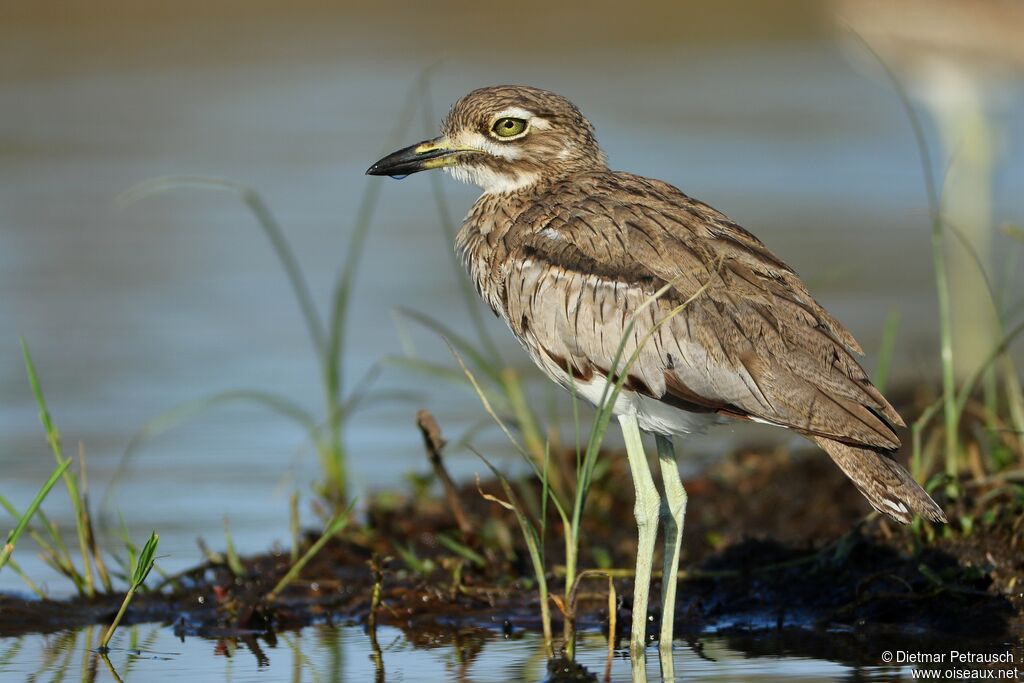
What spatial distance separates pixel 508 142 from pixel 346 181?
31.2 feet

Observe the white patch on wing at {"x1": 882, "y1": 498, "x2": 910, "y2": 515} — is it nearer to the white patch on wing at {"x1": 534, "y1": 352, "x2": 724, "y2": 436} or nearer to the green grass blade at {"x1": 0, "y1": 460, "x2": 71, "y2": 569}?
the white patch on wing at {"x1": 534, "y1": 352, "x2": 724, "y2": 436}

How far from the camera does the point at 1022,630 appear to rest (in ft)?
17.8

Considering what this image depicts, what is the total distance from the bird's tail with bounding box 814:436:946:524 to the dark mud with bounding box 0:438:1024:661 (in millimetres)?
646

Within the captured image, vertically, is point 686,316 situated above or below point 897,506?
above

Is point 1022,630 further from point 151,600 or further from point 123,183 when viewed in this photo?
point 123,183

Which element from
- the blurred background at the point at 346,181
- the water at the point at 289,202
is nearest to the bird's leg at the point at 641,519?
the water at the point at 289,202

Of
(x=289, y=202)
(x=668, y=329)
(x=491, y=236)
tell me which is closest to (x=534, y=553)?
(x=668, y=329)

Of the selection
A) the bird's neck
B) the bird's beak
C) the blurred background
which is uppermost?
the blurred background

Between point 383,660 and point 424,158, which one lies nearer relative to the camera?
point 383,660

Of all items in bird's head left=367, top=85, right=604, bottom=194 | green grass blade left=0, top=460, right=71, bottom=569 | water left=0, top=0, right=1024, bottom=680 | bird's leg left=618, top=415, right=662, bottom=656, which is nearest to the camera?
green grass blade left=0, top=460, right=71, bottom=569

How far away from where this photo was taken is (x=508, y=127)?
600cm

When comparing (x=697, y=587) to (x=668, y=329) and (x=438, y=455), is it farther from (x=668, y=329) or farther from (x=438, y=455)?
(x=668, y=329)

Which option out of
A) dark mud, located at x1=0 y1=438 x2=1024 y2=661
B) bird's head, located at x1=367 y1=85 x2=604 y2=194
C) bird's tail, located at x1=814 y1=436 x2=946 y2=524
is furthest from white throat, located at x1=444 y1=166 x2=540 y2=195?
bird's tail, located at x1=814 y1=436 x2=946 y2=524

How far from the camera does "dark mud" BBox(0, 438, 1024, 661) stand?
5.60 meters
